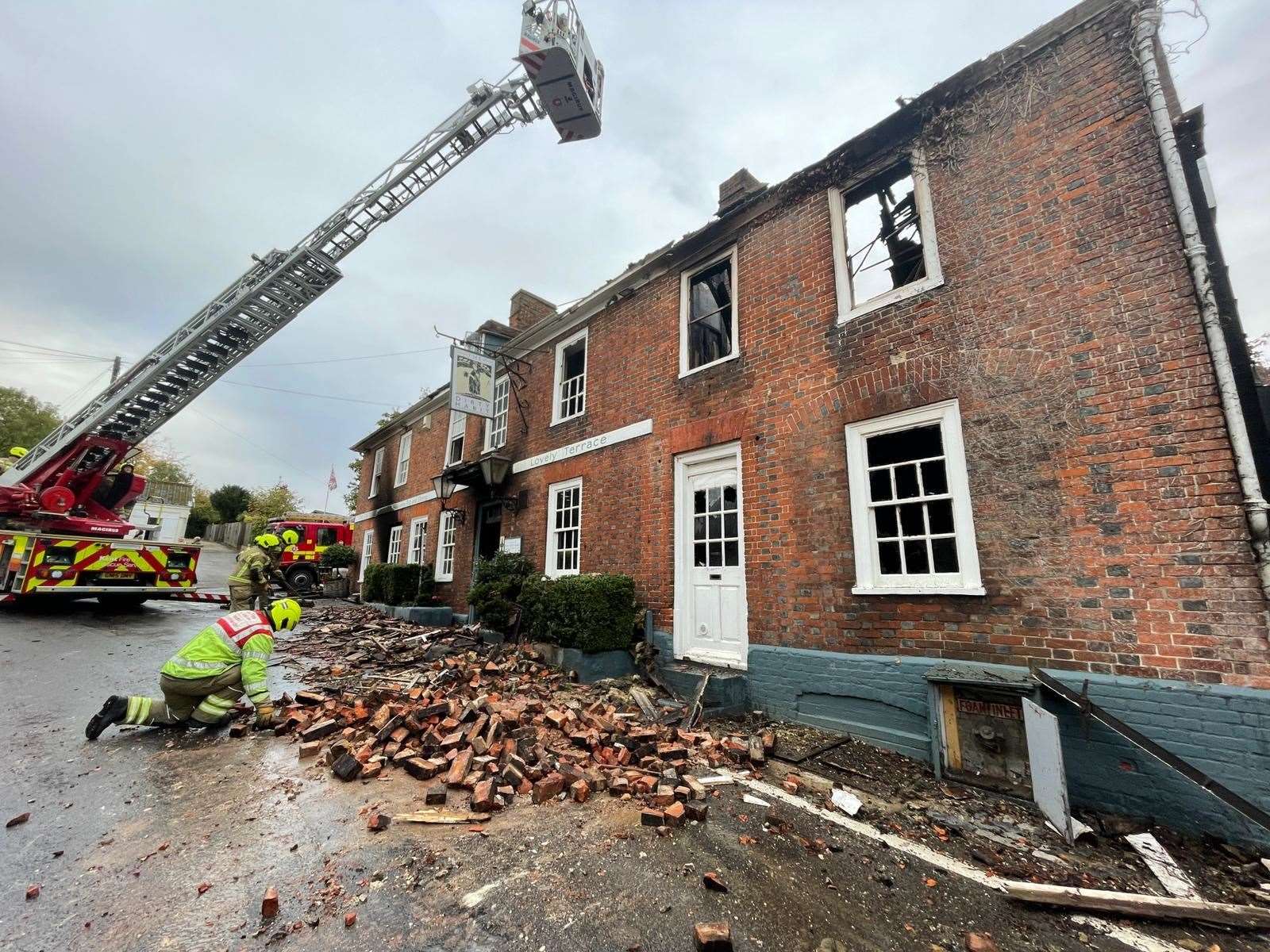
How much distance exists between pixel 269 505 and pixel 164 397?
1444 inches

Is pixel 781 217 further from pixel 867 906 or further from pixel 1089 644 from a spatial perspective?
pixel 867 906

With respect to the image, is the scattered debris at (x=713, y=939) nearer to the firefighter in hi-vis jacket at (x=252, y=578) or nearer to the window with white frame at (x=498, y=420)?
the firefighter in hi-vis jacket at (x=252, y=578)

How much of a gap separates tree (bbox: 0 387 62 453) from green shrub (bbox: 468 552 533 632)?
41684mm

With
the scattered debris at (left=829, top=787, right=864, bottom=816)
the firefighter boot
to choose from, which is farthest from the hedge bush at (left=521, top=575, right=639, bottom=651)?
the firefighter boot

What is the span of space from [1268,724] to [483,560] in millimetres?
9615

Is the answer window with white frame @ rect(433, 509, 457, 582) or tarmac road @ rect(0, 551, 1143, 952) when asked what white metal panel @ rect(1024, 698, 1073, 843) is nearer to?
tarmac road @ rect(0, 551, 1143, 952)

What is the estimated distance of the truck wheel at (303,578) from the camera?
59.1 feet

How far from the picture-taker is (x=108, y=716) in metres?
4.24

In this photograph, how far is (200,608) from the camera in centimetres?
1280

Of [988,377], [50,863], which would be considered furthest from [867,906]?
[988,377]

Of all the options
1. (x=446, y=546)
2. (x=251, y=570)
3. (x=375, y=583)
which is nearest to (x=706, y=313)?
(x=251, y=570)

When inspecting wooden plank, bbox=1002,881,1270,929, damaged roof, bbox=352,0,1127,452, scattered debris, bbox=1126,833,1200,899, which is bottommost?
scattered debris, bbox=1126,833,1200,899

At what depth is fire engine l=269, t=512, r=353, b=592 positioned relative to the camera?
18203 millimetres

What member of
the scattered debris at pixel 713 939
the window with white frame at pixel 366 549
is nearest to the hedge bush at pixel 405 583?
the window with white frame at pixel 366 549
